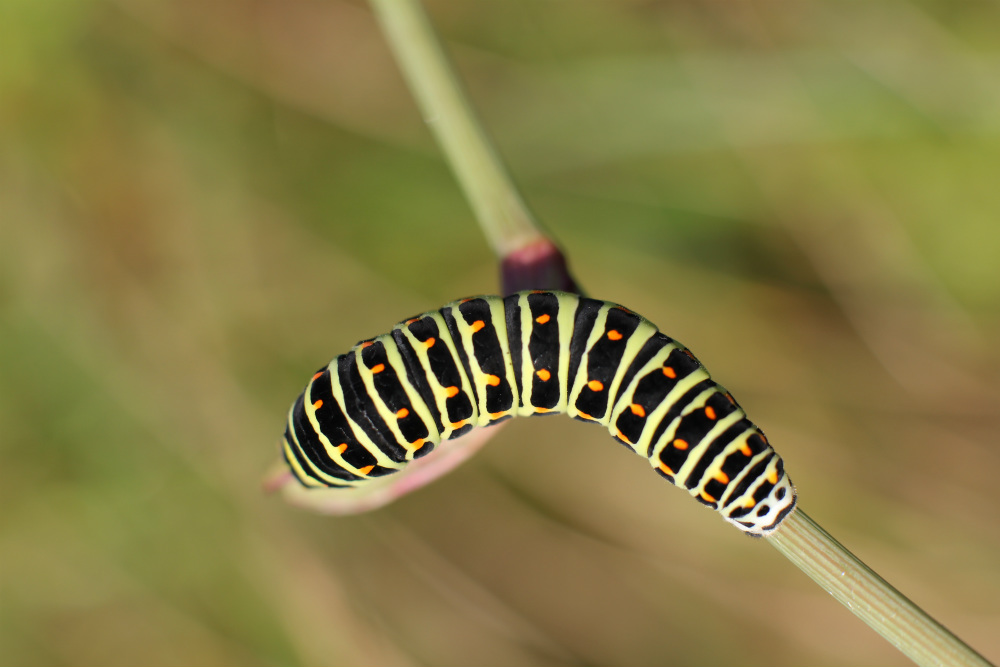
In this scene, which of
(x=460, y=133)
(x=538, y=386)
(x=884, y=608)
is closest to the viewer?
(x=884, y=608)

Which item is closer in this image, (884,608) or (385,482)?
(884,608)

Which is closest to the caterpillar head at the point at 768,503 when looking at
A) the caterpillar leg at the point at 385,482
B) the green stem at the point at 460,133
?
the caterpillar leg at the point at 385,482

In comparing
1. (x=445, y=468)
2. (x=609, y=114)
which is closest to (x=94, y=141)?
(x=609, y=114)

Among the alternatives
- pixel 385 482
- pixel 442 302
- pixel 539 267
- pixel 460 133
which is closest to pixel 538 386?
pixel 539 267

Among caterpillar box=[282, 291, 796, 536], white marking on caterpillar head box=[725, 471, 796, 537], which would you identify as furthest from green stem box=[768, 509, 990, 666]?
caterpillar box=[282, 291, 796, 536]

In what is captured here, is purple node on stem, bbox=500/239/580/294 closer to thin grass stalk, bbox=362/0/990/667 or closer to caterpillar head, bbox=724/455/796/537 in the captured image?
thin grass stalk, bbox=362/0/990/667

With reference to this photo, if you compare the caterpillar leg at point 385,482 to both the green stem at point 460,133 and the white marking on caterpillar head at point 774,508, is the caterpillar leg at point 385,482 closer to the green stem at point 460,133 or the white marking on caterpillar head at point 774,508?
the green stem at point 460,133

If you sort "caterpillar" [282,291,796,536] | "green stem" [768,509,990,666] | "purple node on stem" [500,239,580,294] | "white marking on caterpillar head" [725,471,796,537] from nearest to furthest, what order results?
1. "green stem" [768,509,990,666]
2. "white marking on caterpillar head" [725,471,796,537]
3. "caterpillar" [282,291,796,536]
4. "purple node on stem" [500,239,580,294]

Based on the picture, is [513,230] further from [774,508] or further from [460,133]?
[774,508]
